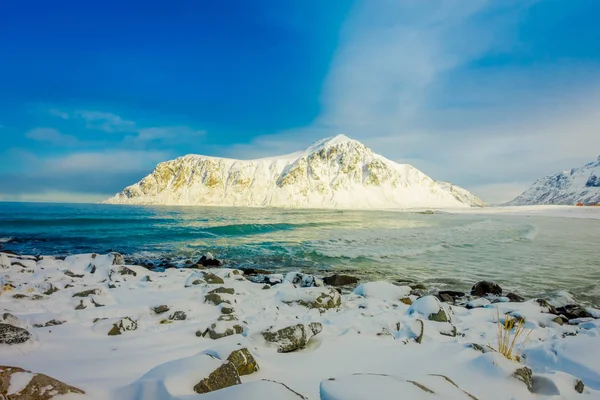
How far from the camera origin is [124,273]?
1057cm

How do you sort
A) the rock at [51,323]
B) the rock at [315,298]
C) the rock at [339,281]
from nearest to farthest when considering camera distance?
1. the rock at [51,323]
2. the rock at [315,298]
3. the rock at [339,281]

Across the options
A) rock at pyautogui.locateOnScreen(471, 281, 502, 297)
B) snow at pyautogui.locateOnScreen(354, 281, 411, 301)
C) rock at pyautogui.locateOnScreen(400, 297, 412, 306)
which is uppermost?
snow at pyautogui.locateOnScreen(354, 281, 411, 301)

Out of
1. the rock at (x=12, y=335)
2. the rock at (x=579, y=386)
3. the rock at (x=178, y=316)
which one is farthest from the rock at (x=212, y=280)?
the rock at (x=579, y=386)

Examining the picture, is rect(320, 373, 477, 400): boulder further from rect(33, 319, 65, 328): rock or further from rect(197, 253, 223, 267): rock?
rect(197, 253, 223, 267): rock

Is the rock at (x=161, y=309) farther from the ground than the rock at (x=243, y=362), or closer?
closer

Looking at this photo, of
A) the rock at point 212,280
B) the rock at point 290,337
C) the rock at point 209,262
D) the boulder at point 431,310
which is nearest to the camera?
the rock at point 290,337

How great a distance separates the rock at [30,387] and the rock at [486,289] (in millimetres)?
10774

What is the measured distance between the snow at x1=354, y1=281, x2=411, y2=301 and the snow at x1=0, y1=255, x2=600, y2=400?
5 cm

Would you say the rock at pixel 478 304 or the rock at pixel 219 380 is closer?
the rock at pixel 219 380

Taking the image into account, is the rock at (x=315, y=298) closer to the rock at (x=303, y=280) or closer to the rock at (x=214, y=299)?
the rock at (x=214, y=299)

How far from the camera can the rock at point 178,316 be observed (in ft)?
19.9

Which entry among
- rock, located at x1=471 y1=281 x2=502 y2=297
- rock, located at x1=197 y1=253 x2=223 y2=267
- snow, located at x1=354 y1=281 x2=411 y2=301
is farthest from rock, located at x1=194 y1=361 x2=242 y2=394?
rock, located at x1=197 y1=253 x2=223 y2=267

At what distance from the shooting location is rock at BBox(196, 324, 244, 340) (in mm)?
5098

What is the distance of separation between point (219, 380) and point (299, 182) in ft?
516
